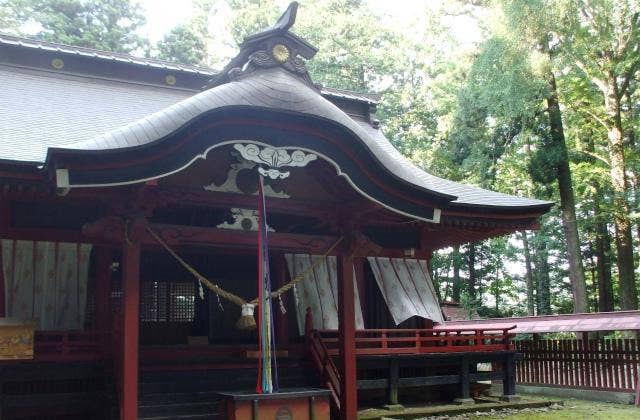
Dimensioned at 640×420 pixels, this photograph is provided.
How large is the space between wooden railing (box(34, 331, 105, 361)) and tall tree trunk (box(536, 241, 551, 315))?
75.7ft

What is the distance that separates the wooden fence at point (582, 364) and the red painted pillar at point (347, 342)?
694 centimetres

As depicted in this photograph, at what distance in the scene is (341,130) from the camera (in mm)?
7152

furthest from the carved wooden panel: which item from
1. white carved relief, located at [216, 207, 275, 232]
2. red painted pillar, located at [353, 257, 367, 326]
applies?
red painted pillar, located at [353, 257, 367, 326]

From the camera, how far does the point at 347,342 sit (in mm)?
8156

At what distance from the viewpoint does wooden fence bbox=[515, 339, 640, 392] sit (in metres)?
12.3

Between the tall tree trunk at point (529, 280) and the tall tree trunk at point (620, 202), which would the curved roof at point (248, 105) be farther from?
the tall tree trunk at point (529, 280)

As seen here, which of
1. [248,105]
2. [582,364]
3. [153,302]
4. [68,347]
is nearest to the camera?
[248,105]

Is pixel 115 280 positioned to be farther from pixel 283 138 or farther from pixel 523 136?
pixel 523 136

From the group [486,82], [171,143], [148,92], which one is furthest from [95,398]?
[486,82]

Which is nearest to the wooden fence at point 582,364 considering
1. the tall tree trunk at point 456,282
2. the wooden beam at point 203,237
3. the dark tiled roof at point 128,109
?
the dark tiled roof at point 128,109

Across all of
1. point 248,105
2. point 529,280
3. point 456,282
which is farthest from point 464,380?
point 529,280

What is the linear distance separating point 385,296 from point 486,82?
10064 millimetres

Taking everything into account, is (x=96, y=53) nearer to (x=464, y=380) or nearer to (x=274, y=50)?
(x=274, y=50)

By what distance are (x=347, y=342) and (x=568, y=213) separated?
12033 mm
